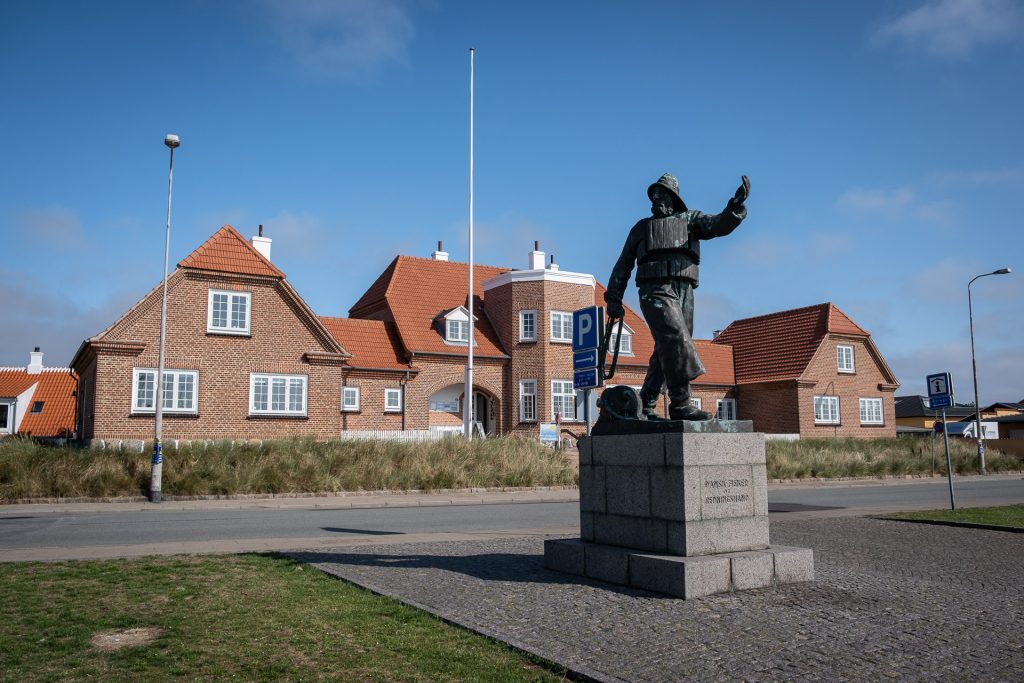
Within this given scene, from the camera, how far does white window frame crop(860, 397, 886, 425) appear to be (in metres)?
44.5

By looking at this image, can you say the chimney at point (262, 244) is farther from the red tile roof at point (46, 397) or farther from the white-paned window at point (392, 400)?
the red tile roof at point (46, 397)

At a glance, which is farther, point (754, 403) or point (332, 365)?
Answer: point (754, 403)

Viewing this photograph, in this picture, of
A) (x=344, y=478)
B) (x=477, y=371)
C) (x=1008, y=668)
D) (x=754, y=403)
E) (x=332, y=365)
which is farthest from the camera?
(x=754, y=403)

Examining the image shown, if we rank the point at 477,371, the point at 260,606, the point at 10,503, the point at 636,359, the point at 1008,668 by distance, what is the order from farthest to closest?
the point at 636,359
the point at 477,371
the point at 10,503
the point at 260,606
the point at 1008,668

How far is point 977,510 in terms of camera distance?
15.3 meters

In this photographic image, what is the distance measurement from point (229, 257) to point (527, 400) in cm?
1472

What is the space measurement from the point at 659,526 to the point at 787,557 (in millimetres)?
1219

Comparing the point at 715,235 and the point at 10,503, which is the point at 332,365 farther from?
the point at 715,235

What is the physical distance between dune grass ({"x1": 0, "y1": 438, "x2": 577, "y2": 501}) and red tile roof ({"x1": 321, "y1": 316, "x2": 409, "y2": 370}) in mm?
11853

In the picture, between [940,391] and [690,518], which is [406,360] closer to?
[940,391]

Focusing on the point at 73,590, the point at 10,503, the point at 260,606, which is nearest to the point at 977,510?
the point at 260,606

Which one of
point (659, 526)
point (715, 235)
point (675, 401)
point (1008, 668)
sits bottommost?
point (1008, 668)

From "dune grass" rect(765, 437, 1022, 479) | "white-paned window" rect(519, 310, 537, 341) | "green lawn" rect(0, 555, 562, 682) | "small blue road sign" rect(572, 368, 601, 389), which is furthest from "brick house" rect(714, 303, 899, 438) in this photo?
"green lawn" rect(0, 555, 562, 682)

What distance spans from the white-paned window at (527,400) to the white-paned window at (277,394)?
10798mm
